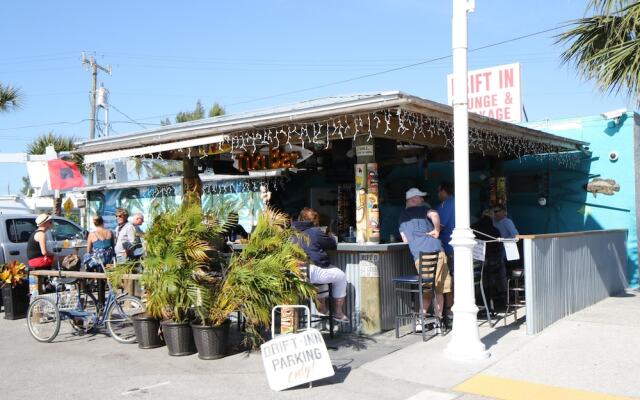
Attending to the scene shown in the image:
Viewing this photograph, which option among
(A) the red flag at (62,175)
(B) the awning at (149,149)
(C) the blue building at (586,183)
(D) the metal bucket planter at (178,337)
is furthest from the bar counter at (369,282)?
(A) the red flag at (62,175)

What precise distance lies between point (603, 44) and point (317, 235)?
18.7 feet

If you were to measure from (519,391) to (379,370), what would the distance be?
1447 millimetres

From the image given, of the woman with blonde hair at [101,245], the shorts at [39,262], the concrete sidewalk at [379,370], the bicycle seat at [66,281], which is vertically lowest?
the concrete sidewalk at [379,370]

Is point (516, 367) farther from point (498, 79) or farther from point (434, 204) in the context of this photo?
point (498, 79)

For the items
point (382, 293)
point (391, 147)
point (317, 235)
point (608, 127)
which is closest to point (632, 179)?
point (608, 127)

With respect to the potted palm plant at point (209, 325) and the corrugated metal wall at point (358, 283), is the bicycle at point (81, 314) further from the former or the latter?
the corrugated metal wall at point (358, 283)

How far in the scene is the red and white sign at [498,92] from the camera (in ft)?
53.1

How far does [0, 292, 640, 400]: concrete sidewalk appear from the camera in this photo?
5367 millimetres

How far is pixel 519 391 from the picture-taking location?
17.3ft

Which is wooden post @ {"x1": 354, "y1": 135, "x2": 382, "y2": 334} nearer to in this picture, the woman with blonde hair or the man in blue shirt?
the man in blue shirt

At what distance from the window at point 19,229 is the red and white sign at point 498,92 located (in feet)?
36.9

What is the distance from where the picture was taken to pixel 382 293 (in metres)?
7.80

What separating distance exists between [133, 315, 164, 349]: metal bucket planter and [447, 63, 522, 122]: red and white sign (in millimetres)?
11438

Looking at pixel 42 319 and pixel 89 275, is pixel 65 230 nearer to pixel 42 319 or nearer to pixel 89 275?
pixel 42 319
